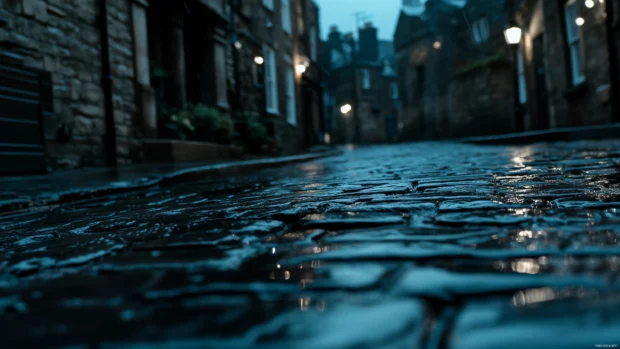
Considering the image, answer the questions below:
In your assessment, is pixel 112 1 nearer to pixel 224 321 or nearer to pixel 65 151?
pixel 65 151

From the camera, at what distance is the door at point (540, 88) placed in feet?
54.5

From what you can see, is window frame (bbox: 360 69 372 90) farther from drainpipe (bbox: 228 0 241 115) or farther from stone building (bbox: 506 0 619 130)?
drainpipe (bbox: 228 0 241 115)

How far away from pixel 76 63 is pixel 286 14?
1223 cm

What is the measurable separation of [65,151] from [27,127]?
75cm

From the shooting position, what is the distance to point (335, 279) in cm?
118

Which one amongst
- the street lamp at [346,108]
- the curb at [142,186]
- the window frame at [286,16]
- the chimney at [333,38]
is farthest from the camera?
the chimney at [333,38]

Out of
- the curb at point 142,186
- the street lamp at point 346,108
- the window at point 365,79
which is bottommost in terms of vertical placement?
the curb at point 142,186

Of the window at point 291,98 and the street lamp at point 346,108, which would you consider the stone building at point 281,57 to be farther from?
the street lamp at point 346,108

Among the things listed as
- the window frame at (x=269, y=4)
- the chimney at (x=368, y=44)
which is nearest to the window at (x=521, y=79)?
the window frame at (x=269, y=4)

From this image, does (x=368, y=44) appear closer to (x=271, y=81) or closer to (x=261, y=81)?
(x=271, y=81)

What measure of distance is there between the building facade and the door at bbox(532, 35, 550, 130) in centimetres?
837

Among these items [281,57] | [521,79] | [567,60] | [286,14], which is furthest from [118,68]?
[521,79]

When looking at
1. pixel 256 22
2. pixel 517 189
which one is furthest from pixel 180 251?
pixel 256 22

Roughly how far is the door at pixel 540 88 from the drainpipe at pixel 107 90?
13.1 meters
